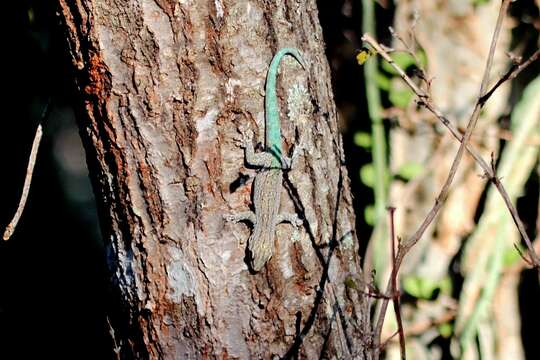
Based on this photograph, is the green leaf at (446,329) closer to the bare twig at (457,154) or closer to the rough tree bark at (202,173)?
the rough tree bark at (202,173)

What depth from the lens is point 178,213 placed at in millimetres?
Result: 1884

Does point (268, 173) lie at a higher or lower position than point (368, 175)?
lower

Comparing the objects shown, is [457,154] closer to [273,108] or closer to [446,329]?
[273,108]

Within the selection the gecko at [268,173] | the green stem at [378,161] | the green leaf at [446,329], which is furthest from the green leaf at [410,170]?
the gecko at [268,173]

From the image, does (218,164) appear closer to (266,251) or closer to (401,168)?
(266,251)

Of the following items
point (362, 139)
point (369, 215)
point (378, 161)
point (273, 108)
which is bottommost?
point (273, 108)

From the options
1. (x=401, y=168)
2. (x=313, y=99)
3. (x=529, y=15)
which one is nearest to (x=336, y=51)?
(x=401, y=168)

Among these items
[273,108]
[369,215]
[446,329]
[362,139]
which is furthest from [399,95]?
[273,108]

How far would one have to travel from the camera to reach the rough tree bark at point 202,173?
1.83 metres

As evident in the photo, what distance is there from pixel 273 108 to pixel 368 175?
6.06 feet

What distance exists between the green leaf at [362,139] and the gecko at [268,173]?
1.77 meters

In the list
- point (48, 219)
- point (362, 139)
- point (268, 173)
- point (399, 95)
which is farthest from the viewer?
point (48, 219)

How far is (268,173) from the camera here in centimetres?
181

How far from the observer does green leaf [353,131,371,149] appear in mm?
3711
